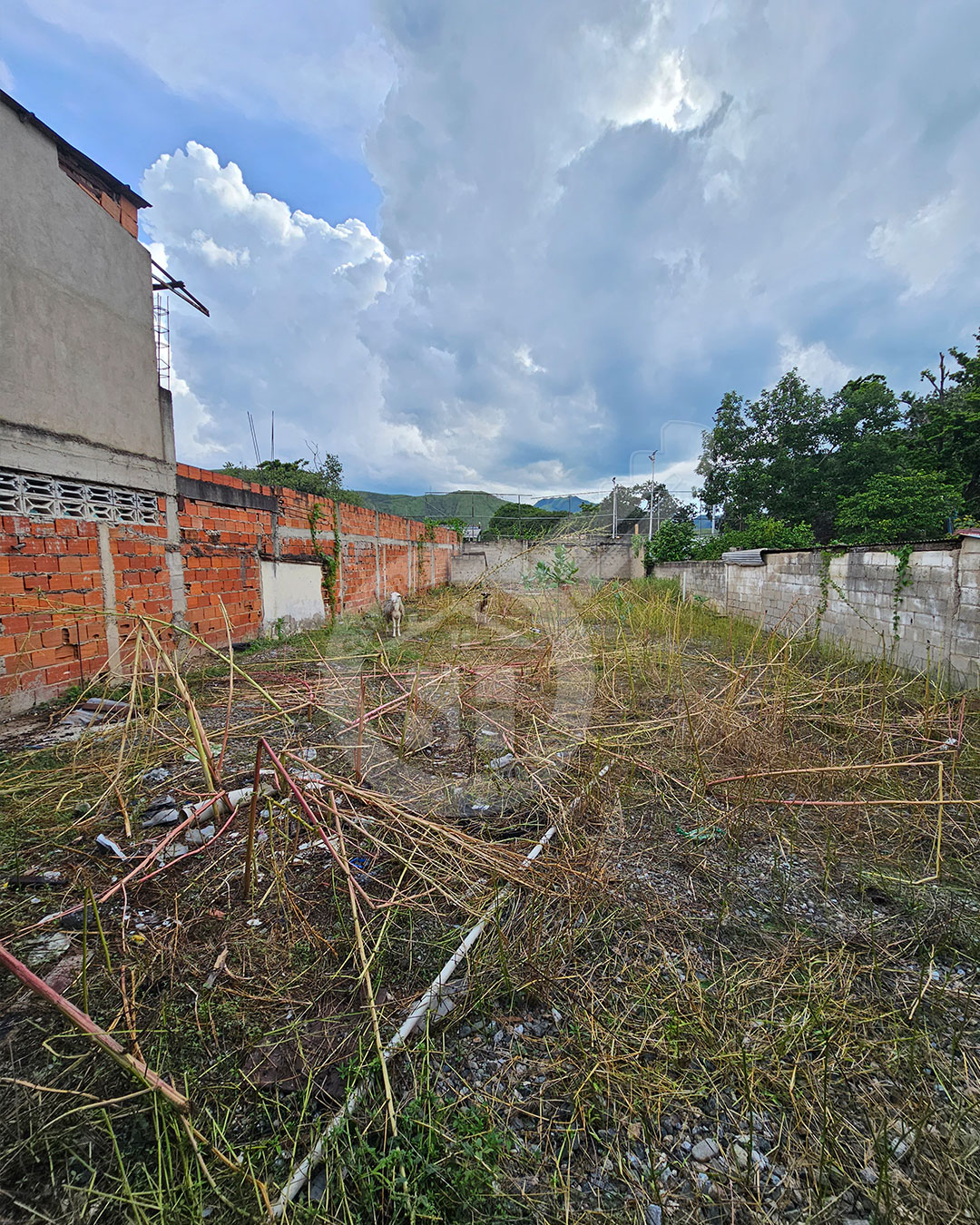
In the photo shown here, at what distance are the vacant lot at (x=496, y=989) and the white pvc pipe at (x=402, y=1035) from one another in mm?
13

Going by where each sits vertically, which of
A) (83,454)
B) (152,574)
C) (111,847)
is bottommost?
(111,847)

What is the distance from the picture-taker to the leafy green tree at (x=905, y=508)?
11.2 metres

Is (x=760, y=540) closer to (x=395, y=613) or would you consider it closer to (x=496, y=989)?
(x=395, y=613)

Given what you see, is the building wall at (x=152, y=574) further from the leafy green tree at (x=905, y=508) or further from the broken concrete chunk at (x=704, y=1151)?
the leafy green tree at (x=905, y=508)

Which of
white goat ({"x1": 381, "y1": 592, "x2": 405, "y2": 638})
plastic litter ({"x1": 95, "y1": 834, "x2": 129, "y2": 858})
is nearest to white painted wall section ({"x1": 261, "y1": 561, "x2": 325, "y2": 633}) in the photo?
white goat ({"x1": 381, "y1": 592, "x2": 405, "y2": 638})

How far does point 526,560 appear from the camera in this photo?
5062 mm

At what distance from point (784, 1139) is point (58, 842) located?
2721 mm

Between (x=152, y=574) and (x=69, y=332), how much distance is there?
81.3 inches

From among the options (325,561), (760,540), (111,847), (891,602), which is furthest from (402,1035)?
(760,540)

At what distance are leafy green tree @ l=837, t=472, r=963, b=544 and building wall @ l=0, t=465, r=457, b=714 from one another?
12.6 m

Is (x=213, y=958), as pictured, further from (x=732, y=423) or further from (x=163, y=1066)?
(x=732, y=423)

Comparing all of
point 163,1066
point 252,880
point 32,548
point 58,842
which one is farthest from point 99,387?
point 163,1066

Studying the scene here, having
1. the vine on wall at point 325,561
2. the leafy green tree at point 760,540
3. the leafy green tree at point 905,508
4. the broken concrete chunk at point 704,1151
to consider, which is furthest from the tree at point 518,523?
the broken concrete chunk at point 704,1151

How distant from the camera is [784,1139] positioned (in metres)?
1.04
